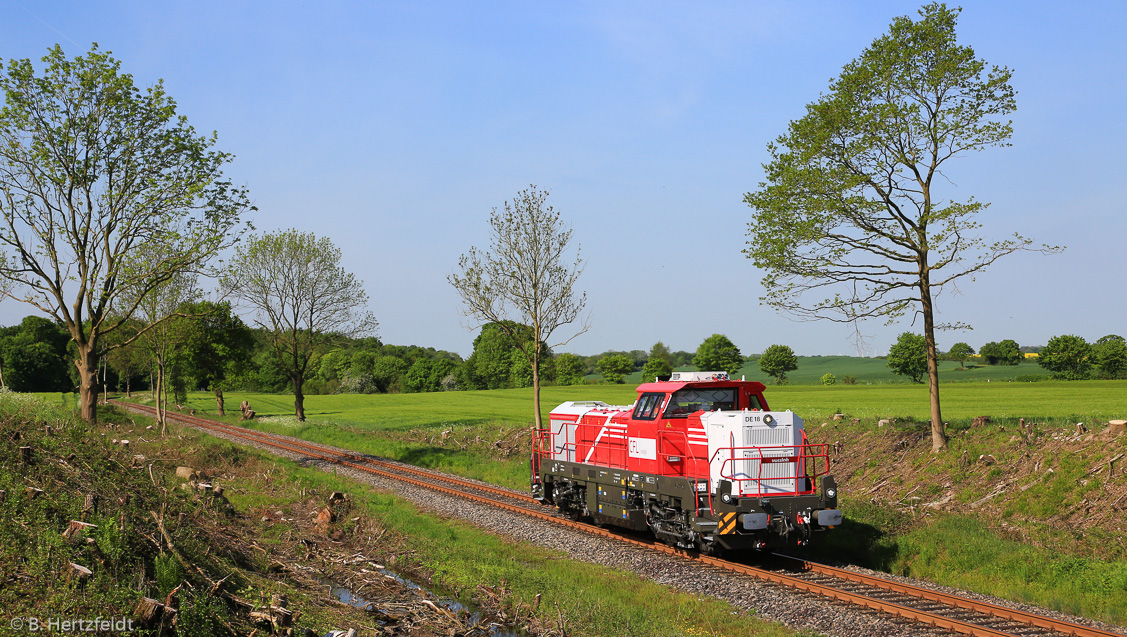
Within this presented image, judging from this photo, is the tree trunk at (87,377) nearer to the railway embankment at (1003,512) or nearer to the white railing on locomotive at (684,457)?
the white railing on locomotive at (684,457)

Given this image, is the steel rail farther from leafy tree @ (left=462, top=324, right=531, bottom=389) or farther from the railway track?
leafy tree @ (left=462, top=324, right=531, bottom=389)

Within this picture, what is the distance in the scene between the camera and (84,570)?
7039mm

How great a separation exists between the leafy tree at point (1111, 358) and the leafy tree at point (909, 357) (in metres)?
18.6

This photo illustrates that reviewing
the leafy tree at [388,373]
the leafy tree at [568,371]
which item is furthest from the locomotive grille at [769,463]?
the leafy tree at [568,371]

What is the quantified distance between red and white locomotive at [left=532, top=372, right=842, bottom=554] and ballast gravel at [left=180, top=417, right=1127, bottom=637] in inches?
29.6

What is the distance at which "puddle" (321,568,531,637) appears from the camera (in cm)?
916

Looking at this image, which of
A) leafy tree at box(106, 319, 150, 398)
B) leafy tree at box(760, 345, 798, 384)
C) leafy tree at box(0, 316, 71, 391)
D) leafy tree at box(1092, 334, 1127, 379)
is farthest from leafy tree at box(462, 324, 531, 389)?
leafy tree at box(1092, 334, 1127, 379)

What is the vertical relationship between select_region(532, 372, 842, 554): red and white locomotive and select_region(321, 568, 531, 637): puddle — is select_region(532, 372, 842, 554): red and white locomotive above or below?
above

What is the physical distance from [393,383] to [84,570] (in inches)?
4297

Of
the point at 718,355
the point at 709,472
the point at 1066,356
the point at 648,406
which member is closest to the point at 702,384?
the point at 648,406

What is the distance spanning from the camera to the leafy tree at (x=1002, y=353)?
74.8 m

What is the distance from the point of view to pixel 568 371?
120 m

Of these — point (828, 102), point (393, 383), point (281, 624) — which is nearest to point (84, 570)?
point (281, 624)

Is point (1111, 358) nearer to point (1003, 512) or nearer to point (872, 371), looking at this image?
point (872, 371)
